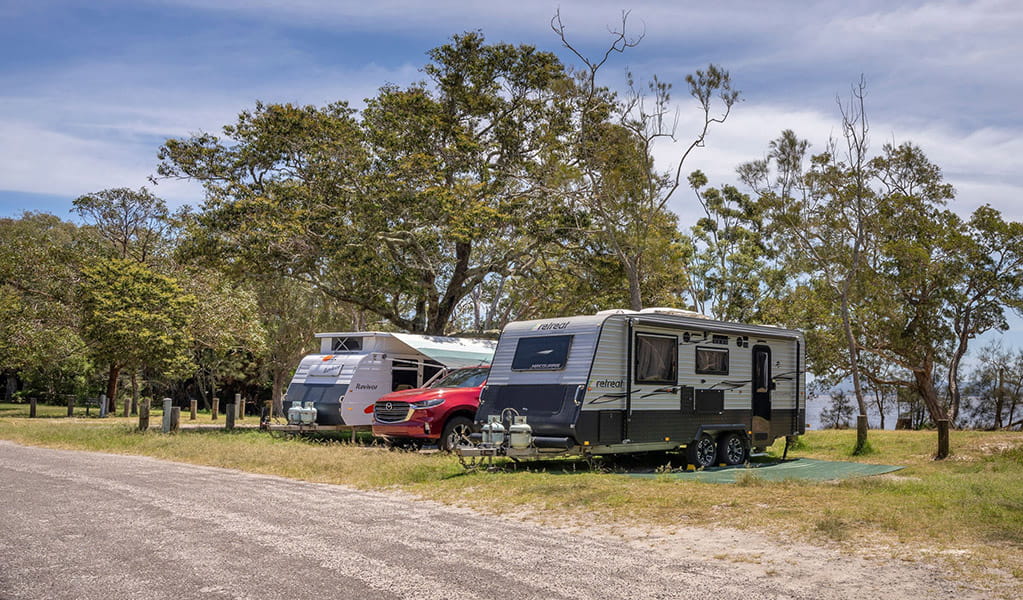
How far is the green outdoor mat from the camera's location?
521 inches

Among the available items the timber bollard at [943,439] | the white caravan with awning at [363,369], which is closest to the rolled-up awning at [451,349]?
the white caravan with awning at [363,369]

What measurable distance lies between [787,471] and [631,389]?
309cm

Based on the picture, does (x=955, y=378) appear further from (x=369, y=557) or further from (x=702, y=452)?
(x=369, y=557)

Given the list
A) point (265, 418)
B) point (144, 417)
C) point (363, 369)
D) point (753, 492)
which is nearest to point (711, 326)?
point (753, 492)

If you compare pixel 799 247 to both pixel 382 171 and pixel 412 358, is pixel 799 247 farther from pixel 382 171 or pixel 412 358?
pixel 412 358

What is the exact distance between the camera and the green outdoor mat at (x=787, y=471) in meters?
13.2

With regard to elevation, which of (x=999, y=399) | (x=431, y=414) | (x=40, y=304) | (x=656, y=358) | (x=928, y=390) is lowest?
(x=431, y=414)

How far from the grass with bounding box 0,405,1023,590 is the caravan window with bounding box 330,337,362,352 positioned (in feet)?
7.64

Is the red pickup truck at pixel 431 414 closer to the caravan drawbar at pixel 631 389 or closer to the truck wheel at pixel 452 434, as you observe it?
the truck wheel at pixel 452 434

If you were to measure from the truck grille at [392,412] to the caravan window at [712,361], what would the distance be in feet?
17.9

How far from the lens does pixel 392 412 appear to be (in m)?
16.9

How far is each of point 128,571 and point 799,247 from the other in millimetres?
27295

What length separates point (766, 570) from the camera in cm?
679

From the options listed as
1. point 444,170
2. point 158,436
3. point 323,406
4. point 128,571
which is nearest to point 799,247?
point 444,170
